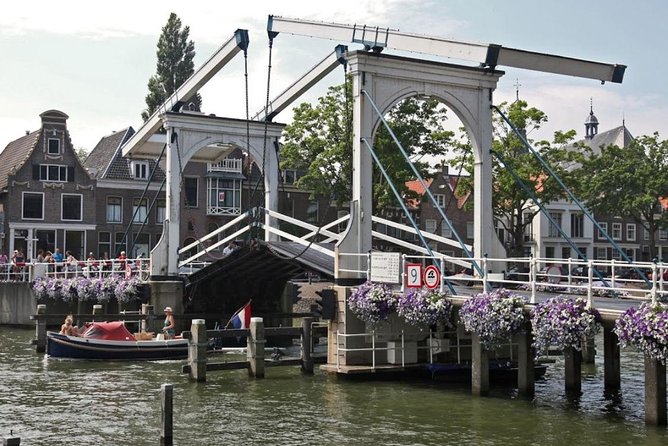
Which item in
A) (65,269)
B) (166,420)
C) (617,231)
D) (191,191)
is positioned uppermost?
(191,191)

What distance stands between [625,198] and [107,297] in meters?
35.3

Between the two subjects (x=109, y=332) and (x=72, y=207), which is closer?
(x=109, y=332)

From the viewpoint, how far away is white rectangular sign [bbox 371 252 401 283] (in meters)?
21.0

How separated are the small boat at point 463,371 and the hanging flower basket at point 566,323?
4678 millimetres

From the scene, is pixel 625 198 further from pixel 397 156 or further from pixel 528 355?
pixel 528 355

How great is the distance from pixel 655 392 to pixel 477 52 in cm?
977

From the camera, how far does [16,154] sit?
5366 cm

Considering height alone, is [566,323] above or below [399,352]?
above

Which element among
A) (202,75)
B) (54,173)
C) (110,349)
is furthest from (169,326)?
(54,173)

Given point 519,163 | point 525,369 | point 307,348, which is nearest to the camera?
point 525,369

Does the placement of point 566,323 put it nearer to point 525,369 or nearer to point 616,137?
point 525,369

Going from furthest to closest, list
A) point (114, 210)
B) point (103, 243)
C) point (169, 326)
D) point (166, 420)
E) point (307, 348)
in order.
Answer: point (114, 210)
point (103, 243)
point (169, 326)
point (307, 348)
point (166, 420)

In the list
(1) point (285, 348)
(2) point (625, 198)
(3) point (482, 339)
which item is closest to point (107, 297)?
(1) point (285, 348)

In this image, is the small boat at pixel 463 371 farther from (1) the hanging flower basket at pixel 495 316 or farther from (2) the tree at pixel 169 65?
(2) the tree at pixel 169 65
